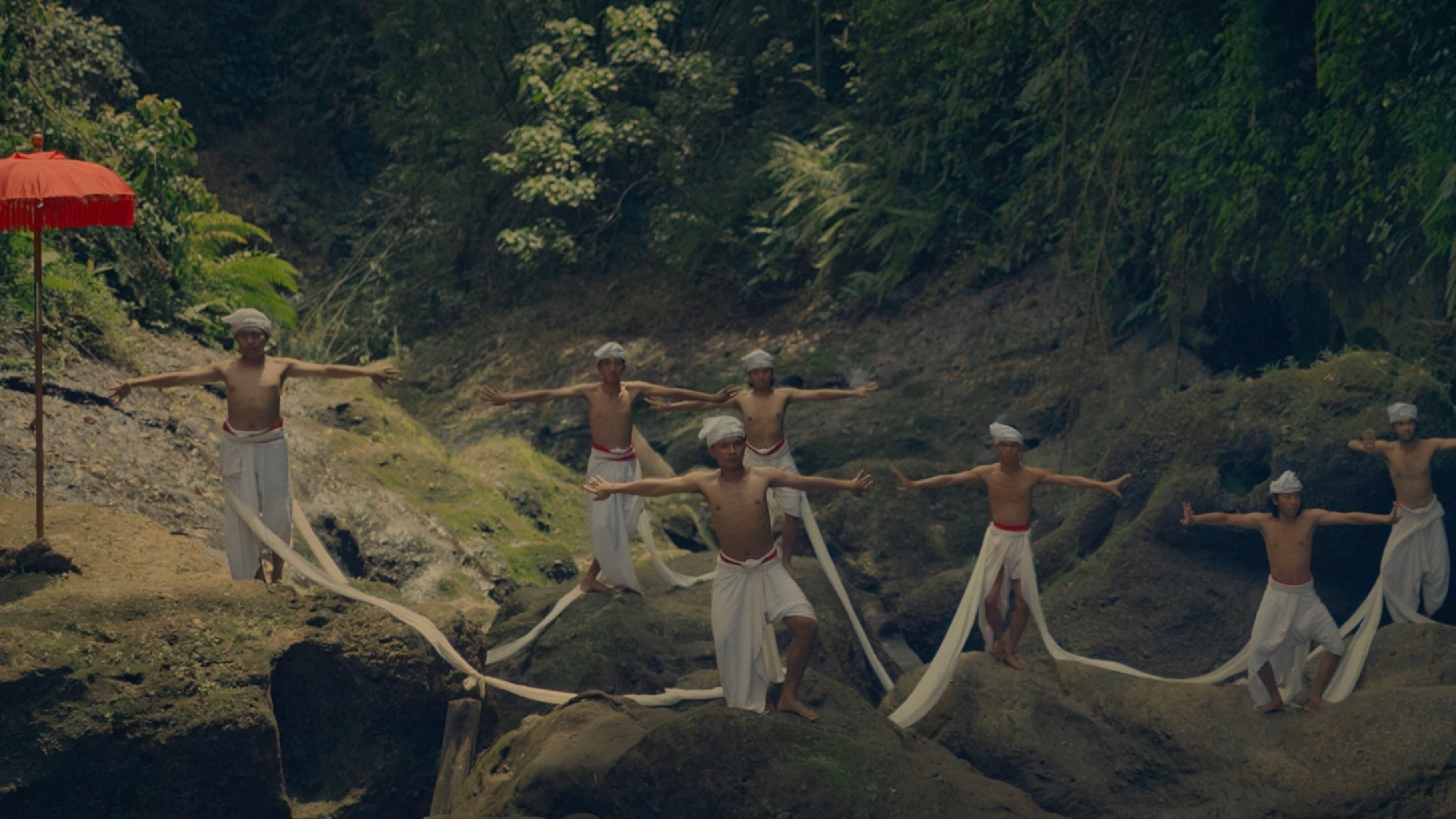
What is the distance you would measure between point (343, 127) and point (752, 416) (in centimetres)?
1718

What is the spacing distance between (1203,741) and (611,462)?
4.47 meters

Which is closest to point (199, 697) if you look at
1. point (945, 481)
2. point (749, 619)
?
point (749, 619)

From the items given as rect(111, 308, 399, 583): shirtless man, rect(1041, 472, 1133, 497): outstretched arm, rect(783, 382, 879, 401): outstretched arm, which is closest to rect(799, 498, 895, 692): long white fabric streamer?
rect(783, 382, 879, 401): outstretched arm

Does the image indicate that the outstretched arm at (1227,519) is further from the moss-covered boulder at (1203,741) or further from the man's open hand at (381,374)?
the man's open hand at (381,374)

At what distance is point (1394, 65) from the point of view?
14.4 m

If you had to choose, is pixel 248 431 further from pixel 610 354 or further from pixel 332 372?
pixel 610 354

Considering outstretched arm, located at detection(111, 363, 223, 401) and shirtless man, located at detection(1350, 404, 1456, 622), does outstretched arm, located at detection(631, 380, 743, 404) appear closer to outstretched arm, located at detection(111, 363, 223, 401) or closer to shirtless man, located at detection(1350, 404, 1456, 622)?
outstretched arm, located at detection(111, 363, 223, 401)

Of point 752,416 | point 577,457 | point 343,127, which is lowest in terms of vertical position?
point 577,457

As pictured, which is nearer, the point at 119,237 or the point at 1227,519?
the point at 1227,519

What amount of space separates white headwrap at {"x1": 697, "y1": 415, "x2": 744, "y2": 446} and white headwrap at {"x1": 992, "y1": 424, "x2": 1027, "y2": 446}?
289 centimetres

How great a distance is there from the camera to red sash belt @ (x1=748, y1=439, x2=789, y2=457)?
532 inches

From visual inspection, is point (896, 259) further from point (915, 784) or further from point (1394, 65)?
point (915, 784)

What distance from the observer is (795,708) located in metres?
10.1

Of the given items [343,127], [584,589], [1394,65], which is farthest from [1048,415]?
[343,127]
